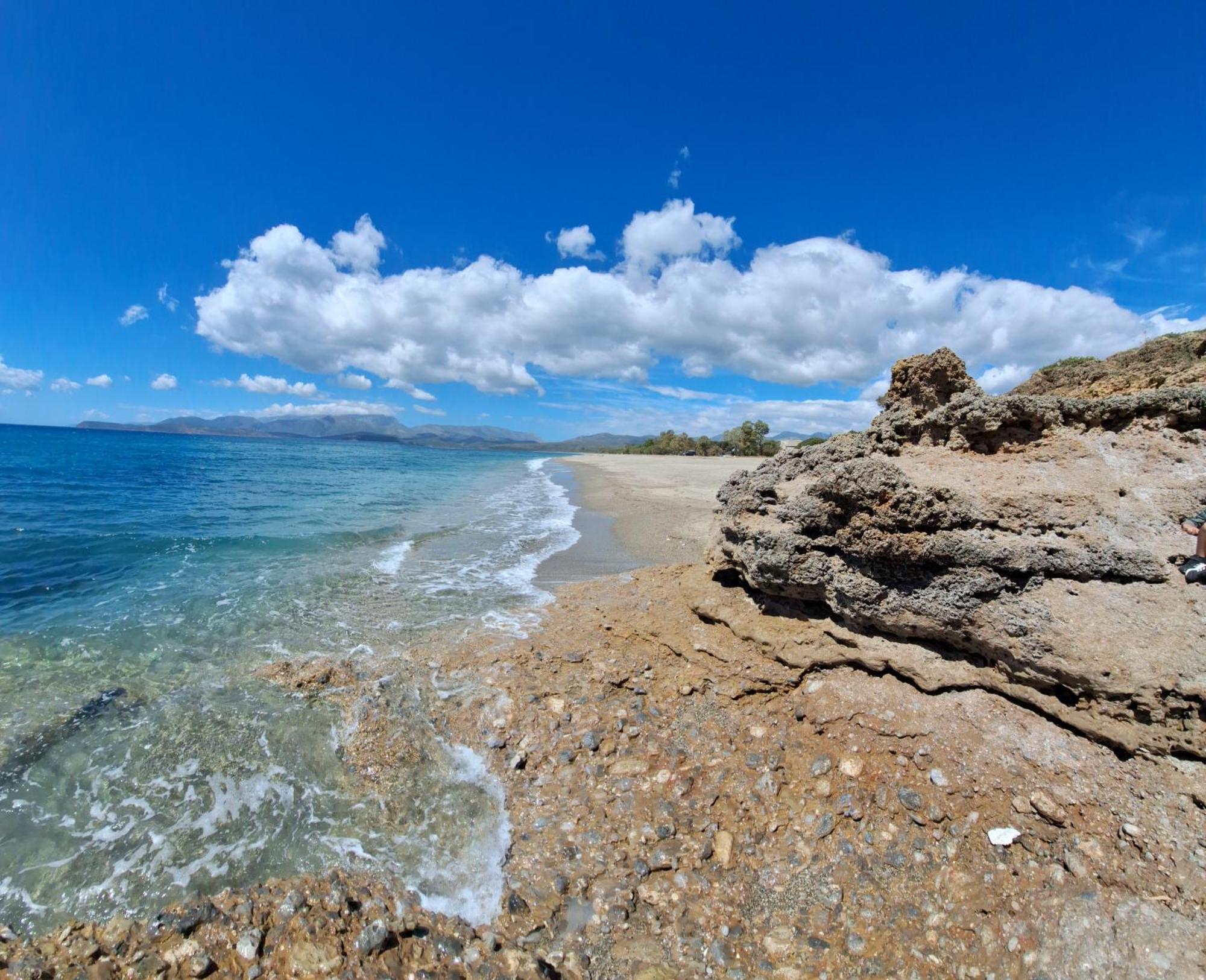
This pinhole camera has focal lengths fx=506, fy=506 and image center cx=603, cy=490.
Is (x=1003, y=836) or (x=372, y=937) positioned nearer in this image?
(x=372, y=937)

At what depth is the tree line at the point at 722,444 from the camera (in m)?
97.6

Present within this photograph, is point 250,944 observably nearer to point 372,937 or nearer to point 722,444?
point 372,937

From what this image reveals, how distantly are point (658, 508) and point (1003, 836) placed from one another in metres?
21.3

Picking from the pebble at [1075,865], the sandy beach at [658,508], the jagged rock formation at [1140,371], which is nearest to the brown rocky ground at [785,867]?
the pebble at [1075,865]

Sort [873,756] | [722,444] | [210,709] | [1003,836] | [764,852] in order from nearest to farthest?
[1003,836], [764,852], [873,756], [210,709], [722,444]

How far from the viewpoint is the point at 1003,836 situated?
393 centimetres

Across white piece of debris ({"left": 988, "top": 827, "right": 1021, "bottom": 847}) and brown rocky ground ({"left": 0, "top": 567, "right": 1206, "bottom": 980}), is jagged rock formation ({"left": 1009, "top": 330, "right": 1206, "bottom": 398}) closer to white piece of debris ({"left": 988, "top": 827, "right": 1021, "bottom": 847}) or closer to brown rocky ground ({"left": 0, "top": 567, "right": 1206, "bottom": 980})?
brown rocky ground ({"left": 0, "top": 567, "right": 1206, "bottom": 980})

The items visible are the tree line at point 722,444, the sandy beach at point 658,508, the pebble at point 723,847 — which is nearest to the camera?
the pebble at point 723,847

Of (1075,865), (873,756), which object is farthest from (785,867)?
(1075,865)

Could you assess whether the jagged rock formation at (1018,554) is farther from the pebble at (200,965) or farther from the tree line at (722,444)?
the tree line at (722,444)

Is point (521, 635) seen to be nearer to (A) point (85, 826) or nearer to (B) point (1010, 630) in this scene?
(A) point (85, 826)

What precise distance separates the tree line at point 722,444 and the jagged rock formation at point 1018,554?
85777 mm

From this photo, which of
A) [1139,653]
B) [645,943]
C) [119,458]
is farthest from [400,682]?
[119,458]

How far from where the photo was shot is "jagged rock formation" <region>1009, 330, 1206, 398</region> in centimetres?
582
